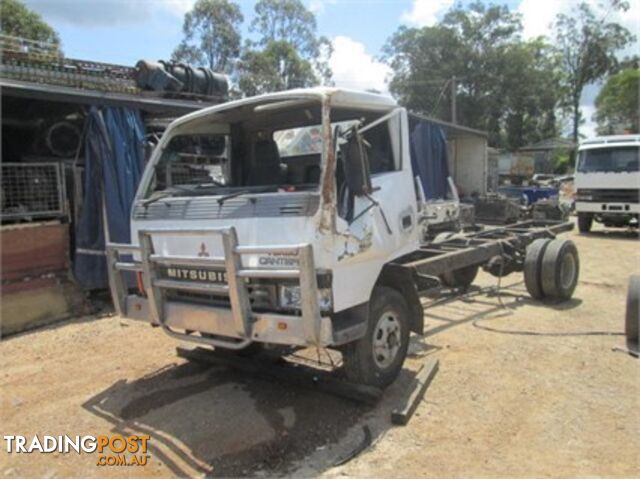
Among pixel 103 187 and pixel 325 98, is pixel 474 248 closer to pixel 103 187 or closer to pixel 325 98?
pixel 325 98

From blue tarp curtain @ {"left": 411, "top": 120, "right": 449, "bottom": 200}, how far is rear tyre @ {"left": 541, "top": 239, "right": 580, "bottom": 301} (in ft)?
26.4

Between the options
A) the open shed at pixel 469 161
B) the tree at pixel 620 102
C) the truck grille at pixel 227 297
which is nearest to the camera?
the truck grille at pixel 227 297

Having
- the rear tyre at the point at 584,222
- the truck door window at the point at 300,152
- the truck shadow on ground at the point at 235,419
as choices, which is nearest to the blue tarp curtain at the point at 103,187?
the truck shadow on ground at the point at 235,419

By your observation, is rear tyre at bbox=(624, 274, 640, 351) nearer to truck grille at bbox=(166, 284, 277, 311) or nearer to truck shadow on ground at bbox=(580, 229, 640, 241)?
truck grille at bbox=(166, 284, 277, 311)

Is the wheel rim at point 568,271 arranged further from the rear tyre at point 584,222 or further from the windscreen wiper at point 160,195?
the rear tyre at point 584,222

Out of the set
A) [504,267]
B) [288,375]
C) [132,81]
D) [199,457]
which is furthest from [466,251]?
[132,81]

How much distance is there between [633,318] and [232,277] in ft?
14.3

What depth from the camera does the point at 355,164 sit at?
3.93 meters

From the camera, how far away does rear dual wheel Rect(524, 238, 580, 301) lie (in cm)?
734

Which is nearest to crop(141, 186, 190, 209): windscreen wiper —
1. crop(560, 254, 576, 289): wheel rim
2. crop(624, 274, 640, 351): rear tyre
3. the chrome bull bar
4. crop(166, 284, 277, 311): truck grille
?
the chrome bull bar

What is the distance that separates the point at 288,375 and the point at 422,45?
Answer: 40.0 m

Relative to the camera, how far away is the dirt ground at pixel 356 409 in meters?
3.60

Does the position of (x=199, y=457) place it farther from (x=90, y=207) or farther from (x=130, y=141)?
(x=130, y=141)

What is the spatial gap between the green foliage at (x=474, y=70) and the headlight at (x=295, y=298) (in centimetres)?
3698
